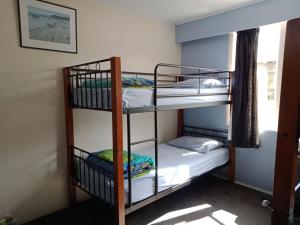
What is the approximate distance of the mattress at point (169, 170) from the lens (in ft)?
6.35

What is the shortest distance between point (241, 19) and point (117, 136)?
215cm

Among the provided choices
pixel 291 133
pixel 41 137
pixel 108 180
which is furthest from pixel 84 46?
pixel 291 133

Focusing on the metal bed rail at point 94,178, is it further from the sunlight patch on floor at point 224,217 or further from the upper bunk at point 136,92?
the sunlight patch on floor at point 224,217

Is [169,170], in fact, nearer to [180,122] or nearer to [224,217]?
[224,217]

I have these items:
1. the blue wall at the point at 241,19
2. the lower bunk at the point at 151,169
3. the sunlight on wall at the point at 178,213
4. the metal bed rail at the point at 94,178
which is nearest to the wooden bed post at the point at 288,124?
the lower bunk at the point at 151,169

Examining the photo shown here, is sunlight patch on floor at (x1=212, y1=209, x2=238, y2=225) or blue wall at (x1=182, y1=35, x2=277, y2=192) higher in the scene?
blue wall at (x1=182, y1=35, x2=277, y2=192)

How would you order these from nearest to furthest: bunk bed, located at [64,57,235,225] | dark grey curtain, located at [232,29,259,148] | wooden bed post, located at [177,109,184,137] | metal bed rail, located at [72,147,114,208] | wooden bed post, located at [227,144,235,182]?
bunk bed, located at [64,57,235,225]
metal bed rail, located at [72,147,114,208]
dark grey curtain, located at [232,29,259,148]
wooden bed post, located at [227,144,235,182]
wooden bed post, located at [177,109,184,137]

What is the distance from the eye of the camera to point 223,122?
319 cm

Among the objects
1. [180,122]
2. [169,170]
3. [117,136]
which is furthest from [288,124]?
[180,122]

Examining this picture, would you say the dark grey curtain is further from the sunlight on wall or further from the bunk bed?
the sunlight on wall

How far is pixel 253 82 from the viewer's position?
2.69 meters

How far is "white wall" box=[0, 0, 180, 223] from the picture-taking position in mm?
2010

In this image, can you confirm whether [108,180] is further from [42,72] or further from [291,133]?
[291,133]

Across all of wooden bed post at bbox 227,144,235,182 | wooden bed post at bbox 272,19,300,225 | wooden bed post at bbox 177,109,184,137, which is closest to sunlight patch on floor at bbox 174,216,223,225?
wooden bed post at bbox 227,144,235,182
